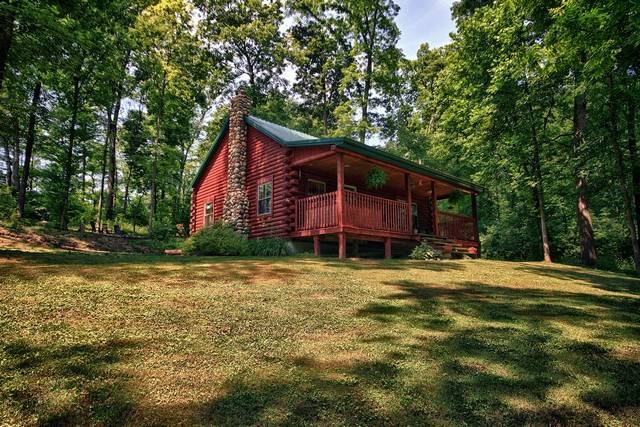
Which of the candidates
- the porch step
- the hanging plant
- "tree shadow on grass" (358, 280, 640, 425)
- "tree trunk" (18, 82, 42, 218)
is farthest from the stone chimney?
"tree shadow on grass" (358, 280, 640, 425)

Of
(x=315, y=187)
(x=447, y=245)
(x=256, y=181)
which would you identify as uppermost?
(x=256, y=181)

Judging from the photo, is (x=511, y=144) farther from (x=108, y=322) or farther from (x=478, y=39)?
(x=108, y=322)

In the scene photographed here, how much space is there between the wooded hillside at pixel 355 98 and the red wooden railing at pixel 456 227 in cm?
259

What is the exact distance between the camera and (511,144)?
18.5 m

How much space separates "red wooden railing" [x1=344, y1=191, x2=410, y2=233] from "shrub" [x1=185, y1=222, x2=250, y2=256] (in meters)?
4.63

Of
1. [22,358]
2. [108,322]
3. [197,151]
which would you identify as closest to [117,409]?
[22,358]

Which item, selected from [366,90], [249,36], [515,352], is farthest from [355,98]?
[515,352]

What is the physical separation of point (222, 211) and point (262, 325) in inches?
601

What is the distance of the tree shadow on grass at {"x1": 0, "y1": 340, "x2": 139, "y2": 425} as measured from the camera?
10.0ft

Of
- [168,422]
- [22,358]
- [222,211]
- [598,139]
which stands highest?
[598,139]

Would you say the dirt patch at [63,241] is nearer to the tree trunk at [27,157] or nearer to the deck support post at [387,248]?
the tree trunk at [27,157]

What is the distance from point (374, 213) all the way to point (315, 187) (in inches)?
154

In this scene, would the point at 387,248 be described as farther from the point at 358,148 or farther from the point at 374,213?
the point at 358,148

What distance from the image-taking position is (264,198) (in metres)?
17.4
